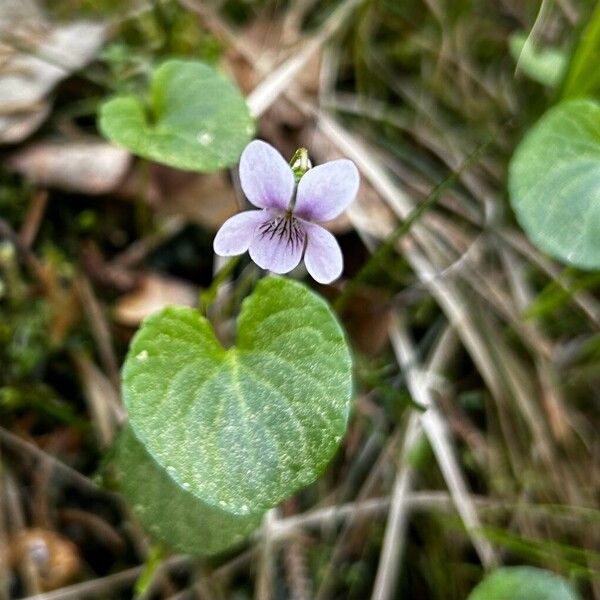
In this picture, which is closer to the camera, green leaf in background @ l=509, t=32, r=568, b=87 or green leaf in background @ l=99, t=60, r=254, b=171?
green leaf in background @ l=99, t=60, r=254, b=171

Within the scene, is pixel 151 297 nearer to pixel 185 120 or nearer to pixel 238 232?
pixel 185 120

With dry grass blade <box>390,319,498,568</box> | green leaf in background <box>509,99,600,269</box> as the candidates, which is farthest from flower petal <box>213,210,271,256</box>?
dry grass blade <box>390,319,498,568</box>

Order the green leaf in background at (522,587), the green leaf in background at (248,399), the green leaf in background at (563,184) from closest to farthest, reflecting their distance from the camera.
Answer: the green leaf in background at (248,399)
the green leaf in background at (563,184)
the green leaf in background at (522,587)

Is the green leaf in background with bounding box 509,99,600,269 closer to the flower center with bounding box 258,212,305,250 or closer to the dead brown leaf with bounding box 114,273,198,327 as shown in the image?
the flower center with bounding box 258,212,305,250

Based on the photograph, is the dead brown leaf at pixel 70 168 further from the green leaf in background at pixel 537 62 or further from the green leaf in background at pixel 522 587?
the green leaf in background at pixel 522 587

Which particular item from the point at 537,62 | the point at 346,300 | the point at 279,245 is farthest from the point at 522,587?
the point at 537,62

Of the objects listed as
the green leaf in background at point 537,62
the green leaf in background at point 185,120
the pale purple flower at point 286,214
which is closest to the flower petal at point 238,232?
the pale purple flower at point 286,214
